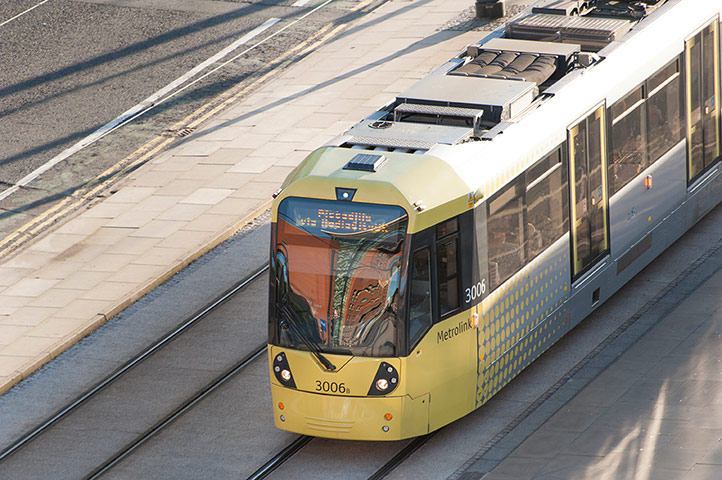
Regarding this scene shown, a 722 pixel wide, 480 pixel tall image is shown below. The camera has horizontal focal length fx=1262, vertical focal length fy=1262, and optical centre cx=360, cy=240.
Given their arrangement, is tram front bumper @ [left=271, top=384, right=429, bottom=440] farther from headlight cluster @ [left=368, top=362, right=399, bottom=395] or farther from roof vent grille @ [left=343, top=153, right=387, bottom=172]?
roof vent grille @ [left=343, top=153, right=387, bottom=172]

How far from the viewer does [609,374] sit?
13406mm

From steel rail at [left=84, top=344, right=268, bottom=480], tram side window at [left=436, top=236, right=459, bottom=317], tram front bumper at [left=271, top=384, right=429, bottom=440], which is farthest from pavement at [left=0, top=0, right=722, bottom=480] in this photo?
steel rail at [left=84, top=344, right=268, bottom=480]

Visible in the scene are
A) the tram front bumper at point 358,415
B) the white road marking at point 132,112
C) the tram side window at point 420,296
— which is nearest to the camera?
the tram side window at point 420,296

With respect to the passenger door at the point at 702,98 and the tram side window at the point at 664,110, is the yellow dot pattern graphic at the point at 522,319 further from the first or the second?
the passenger door at the point at 702,98

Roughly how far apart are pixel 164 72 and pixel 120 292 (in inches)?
374

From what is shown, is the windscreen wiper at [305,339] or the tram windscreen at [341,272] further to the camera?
the windscreen wiper at [305,339]

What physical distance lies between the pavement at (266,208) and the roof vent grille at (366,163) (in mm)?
2968

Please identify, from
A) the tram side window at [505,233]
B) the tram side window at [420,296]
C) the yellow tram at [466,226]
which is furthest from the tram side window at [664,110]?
the tram side window at [420,296]

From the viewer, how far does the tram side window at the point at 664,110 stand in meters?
15.0

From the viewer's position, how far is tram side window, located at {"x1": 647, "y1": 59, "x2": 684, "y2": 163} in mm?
15047

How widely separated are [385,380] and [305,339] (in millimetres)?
858

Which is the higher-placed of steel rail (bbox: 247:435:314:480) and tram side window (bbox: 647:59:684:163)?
tram side window (bbox: 647:59:684:163)

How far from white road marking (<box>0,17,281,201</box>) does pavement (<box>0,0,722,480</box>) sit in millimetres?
1562

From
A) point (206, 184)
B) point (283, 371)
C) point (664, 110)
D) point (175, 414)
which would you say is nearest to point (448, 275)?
point (283, 371)
